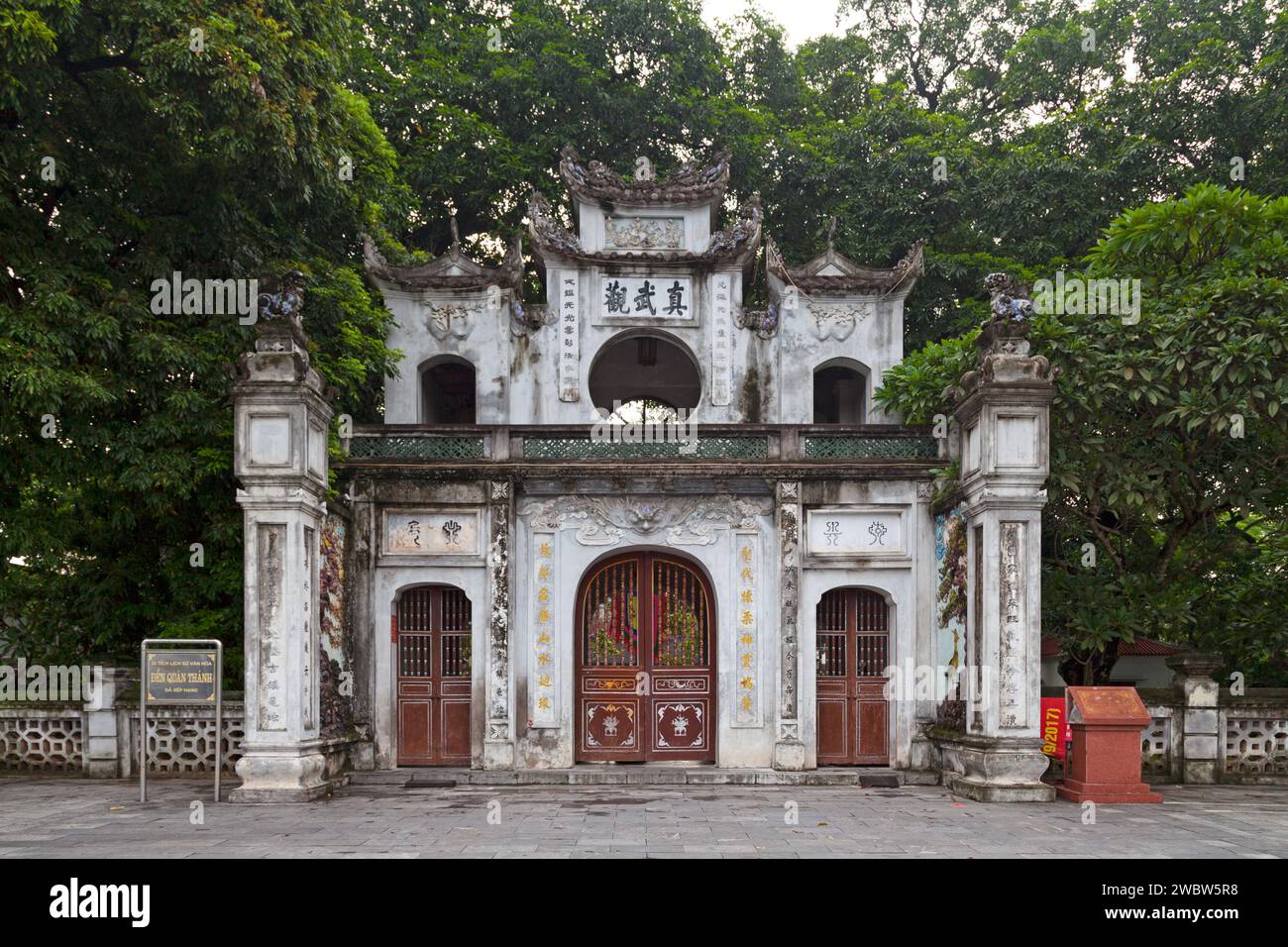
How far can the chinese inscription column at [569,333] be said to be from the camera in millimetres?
16984

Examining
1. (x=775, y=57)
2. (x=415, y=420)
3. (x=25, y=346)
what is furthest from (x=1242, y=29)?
(x=25, y=346)

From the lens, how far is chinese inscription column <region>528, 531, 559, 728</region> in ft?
49.3

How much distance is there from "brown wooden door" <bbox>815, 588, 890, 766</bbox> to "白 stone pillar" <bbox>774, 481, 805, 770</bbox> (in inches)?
19.3

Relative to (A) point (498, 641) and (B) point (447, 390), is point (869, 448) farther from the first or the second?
(B) point (447, 390)

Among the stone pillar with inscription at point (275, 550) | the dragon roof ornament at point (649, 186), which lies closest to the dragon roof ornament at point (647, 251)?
the dragon roof ornament at point (649, 186)

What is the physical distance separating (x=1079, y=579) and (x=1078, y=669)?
195cm

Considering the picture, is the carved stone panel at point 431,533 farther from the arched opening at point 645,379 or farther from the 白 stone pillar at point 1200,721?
the 白 stone pillar at point 1200,721

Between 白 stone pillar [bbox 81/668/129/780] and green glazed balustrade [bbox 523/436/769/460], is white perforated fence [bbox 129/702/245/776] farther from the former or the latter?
green glazed balustrade [bbox 523/436/769/460]

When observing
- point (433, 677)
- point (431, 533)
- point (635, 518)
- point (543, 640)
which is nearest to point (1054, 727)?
point (635, 518)

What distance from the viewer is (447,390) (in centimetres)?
1922

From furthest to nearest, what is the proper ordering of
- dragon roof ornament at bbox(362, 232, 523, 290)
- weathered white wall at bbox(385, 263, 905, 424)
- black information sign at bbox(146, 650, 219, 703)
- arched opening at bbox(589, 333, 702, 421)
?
arched opening at bbox(589, 333, 702, 421)
dragon roof ornament at bbox(362, 232, 523, 290)
weathered white wall at bbox(385, 263, 905, 424)
black information sign at bbox(146, 650, 219, 703)

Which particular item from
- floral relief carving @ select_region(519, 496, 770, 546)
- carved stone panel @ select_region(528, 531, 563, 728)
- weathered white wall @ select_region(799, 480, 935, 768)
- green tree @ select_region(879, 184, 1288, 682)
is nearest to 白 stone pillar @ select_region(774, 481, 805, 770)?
weathered white wall @ select_region(799, 480, 935, 768)

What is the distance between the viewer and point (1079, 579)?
47.1 feet

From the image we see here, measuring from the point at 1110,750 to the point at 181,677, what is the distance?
9967 millimetres
